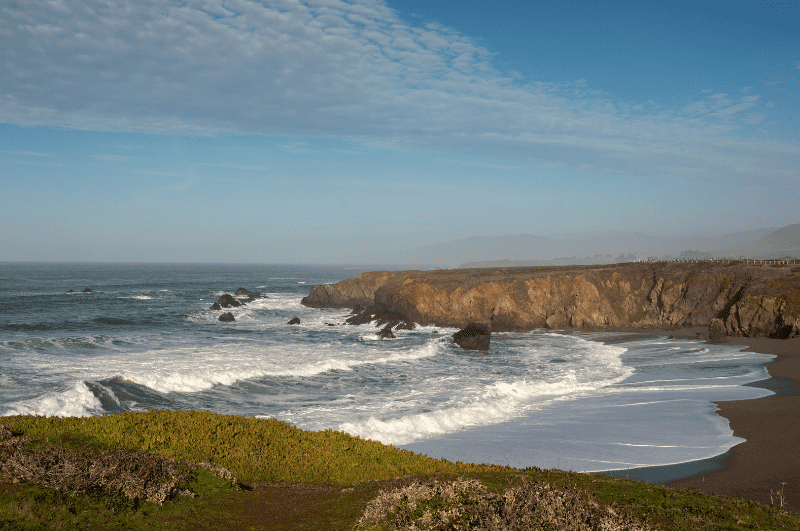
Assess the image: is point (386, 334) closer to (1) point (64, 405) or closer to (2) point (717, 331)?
(2) point (717, 331)

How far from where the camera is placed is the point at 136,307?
2638 inches

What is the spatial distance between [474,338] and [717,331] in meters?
18.2

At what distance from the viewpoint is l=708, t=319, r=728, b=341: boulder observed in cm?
3731

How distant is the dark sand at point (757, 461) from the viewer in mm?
10906

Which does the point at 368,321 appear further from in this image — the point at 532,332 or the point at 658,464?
the point at 658,464

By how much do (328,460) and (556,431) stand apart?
927 cm

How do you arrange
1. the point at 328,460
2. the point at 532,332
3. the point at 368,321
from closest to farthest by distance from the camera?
the point at 328,460, the point at 532,332, the point at 368,321

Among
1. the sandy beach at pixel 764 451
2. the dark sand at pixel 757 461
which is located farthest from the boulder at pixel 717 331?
the dark sand at pixel 757 461

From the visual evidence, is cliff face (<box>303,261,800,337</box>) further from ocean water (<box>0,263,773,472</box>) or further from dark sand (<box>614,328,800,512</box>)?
dark sand (<box>614,328,800,512</box>)

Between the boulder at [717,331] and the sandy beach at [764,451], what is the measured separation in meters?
14.1

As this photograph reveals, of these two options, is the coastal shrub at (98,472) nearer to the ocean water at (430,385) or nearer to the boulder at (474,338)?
the ocean water at (430,385)

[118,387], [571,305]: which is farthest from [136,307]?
[571,305]

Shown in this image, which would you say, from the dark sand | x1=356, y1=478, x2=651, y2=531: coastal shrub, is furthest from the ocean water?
x1=356, y1=478, x2=651, y2=531: coastal shrub

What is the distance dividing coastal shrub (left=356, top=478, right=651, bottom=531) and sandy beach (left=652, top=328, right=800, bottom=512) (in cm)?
340
